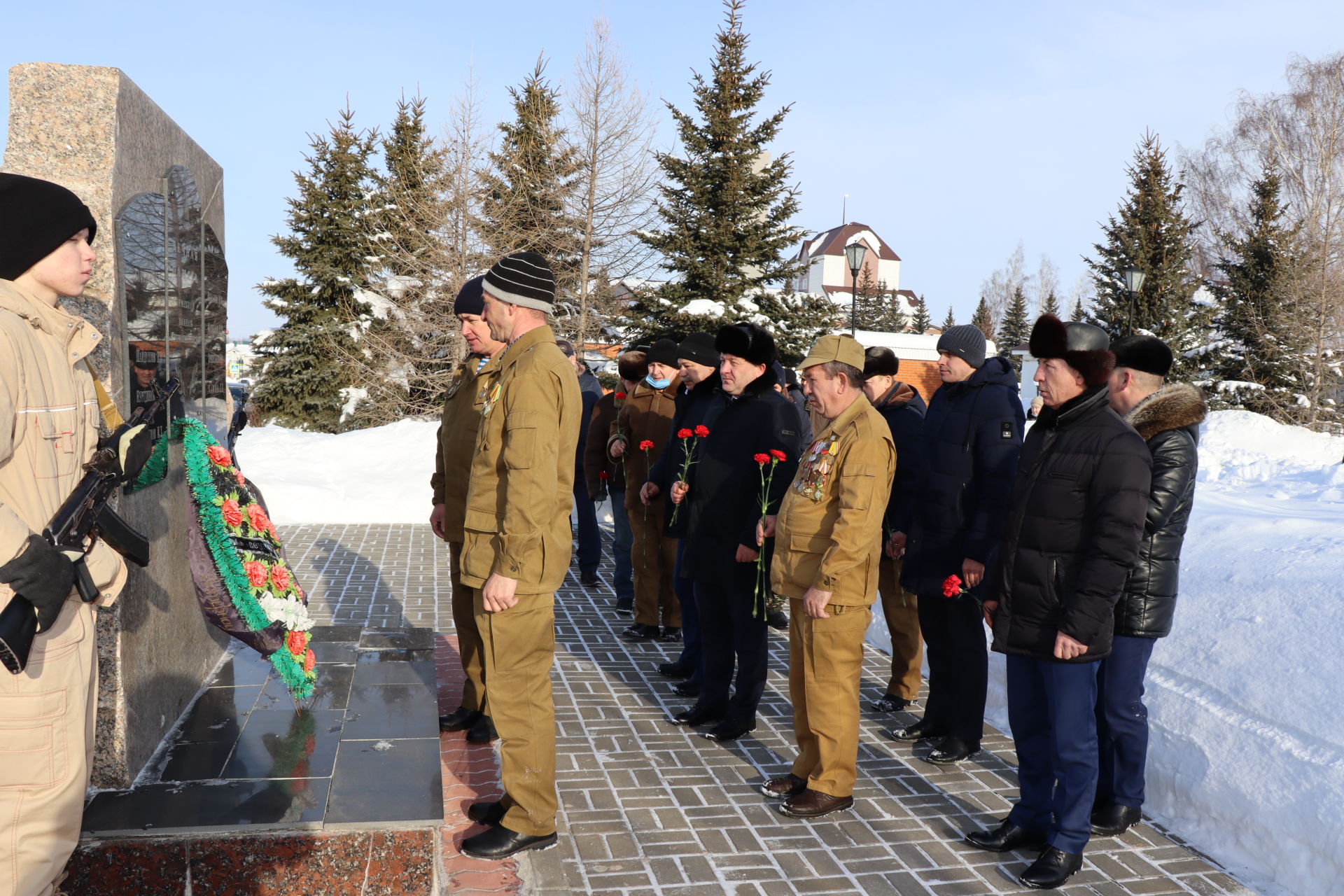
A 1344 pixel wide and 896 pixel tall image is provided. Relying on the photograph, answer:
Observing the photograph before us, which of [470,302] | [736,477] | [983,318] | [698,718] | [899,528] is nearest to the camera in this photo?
[470,302]

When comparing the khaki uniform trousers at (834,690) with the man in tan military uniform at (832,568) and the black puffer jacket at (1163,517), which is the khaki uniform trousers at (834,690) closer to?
the man in tan military uniform at (832,568)

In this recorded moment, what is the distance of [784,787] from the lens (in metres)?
4.35

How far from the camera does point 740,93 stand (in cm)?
2155

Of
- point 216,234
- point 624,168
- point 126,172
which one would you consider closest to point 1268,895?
point 126,172

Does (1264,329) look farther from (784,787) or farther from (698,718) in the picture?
(784,787)

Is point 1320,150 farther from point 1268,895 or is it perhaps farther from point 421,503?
point 1268,895

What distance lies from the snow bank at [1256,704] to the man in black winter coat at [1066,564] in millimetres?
784

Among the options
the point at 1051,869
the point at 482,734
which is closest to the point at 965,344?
the point at 1051,869

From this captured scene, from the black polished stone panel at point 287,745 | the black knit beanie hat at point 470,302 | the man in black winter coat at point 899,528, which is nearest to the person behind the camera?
the black polished stone panel at point 287,745

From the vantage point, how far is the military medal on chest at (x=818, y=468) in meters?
4.20

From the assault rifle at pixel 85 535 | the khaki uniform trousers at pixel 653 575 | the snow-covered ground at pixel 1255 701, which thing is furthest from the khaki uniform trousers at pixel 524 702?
the khaki uniform trousers at pixel 653 575

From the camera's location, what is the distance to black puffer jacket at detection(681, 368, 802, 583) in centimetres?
506

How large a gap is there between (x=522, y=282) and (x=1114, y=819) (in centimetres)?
347

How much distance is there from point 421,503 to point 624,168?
1403 cm
